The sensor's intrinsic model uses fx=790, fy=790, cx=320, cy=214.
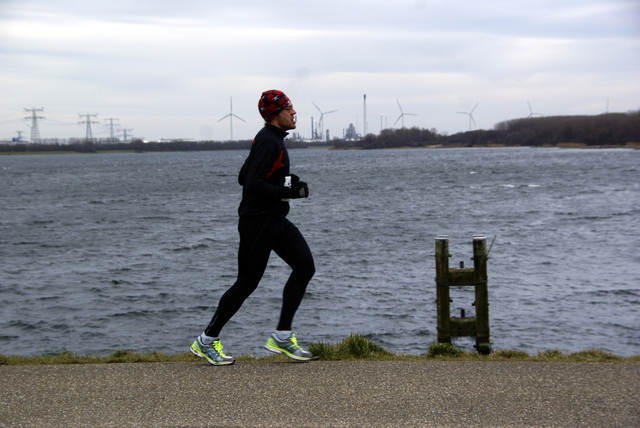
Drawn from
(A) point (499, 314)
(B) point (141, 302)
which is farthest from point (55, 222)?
(A) point (499, 314)

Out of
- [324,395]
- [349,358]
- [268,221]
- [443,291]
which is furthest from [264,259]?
[443,291]

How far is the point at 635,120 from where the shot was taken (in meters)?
176

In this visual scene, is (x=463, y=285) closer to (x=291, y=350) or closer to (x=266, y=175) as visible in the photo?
(x=291, y=350)

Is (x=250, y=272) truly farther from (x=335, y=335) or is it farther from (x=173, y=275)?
(x=173, y=275)

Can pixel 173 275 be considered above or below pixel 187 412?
below

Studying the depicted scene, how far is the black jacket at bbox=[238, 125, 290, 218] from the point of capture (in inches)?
232

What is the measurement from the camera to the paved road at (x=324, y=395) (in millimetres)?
4680

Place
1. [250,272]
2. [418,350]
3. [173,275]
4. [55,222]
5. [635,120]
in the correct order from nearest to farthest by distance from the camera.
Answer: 1. [250,272]
2. [418,350]
3. [173,275]
4. [55,222]
5. [635,120]

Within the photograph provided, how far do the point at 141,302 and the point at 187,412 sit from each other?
564 inches

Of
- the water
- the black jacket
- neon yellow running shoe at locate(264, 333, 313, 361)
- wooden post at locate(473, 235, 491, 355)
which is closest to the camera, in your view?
the black jacket

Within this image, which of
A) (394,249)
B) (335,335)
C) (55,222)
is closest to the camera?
(335,335)

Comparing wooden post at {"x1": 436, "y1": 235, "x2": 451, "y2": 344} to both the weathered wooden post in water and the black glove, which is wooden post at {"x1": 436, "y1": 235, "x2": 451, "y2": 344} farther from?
the black glove

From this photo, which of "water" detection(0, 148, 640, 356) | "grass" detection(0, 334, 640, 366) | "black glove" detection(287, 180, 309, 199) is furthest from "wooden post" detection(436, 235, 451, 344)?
"water" detection(0, 148, 640, 356)

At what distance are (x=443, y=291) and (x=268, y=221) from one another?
2636mm
